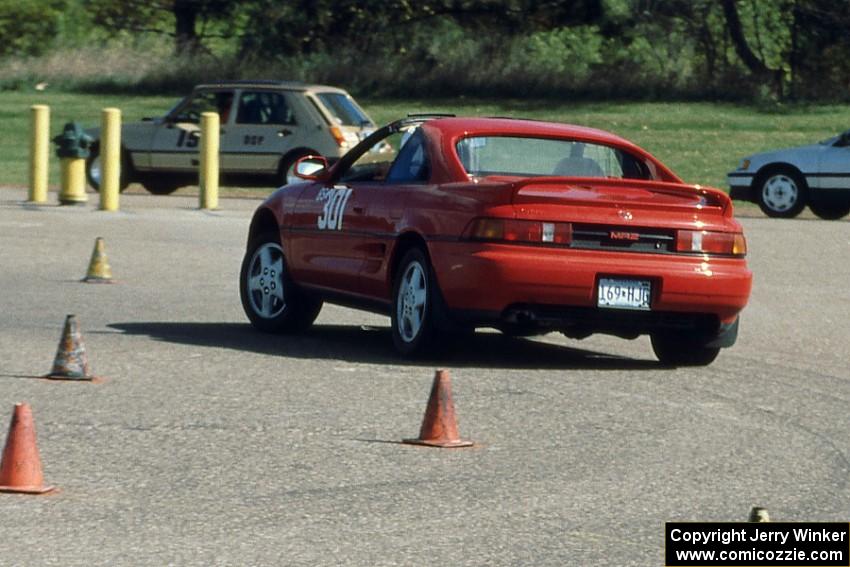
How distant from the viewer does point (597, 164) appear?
12.1 metres

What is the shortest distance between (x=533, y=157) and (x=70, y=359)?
323cm

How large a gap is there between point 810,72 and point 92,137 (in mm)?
20876

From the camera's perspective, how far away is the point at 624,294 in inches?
439

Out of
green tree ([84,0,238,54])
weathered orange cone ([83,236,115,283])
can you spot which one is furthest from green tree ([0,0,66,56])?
weathered orange cone ([83,236,115,283])

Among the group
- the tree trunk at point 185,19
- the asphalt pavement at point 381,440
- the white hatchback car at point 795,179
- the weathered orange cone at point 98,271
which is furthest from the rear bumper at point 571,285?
the tree trunk at point 185,19

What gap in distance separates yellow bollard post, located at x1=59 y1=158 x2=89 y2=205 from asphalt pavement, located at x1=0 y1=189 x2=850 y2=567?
9.48m

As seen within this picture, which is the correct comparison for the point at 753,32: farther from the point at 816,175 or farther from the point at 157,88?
the point at 816,175

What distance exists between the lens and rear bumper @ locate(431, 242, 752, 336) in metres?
11.0

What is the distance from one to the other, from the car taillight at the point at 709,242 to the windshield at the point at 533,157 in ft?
3.06

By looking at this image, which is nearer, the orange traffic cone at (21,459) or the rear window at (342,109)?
the orange traffic cone at (21,459)

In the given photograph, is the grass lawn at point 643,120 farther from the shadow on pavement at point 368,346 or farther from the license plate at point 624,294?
the license plate at point 624,294

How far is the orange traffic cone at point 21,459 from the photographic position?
23.8 feet

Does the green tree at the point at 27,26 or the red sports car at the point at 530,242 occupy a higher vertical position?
the red sports car at the point at 530,242

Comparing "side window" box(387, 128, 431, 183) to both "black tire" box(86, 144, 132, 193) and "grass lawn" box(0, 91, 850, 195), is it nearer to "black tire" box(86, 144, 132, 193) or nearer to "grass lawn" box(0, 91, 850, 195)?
"black tire" box(86, 144, 132, 193)
